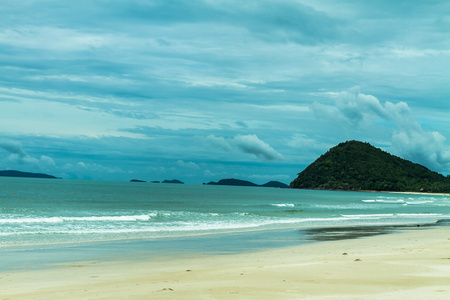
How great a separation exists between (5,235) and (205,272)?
48.1ft

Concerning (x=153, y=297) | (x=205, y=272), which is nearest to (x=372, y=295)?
(x=153, y=297)

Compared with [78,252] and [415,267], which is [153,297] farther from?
[78,252]

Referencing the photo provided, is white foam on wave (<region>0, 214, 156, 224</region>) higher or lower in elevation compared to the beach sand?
lower

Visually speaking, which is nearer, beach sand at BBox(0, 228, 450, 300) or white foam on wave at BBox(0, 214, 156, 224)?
beach sand at BBox(0, 228, 450, 300)

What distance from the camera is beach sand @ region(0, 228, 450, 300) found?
28.1 feet

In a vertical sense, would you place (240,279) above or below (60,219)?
above

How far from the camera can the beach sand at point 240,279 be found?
28.1ft

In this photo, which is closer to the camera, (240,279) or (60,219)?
(240,279)

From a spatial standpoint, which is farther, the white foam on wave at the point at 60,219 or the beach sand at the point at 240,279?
the white foam on wave at the point at 60,219

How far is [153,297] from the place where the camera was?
836 centimetres

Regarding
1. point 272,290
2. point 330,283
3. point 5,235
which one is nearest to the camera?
point 272,290

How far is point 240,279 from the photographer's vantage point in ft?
33.8

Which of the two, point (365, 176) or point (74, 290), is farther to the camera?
point (365, 176)

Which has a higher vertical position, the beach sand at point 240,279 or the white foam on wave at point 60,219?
the beach sand at point 240,279
